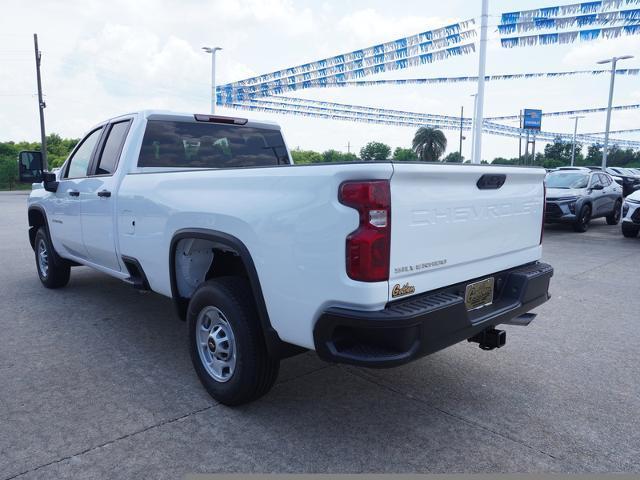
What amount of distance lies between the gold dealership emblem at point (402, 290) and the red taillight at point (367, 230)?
13cm

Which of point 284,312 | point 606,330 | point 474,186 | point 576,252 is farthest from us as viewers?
point 576,252

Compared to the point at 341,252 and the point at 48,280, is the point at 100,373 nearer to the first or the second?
the point at 341,252

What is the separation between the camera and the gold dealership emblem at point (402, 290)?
2508mm

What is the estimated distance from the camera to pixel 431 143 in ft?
200

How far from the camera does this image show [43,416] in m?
3.12

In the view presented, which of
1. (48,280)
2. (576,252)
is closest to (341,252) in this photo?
(48,280)

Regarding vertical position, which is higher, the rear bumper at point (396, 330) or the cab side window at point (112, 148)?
the cab side window at point (112, 148)

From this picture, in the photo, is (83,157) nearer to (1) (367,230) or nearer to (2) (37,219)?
(2) (37,219)

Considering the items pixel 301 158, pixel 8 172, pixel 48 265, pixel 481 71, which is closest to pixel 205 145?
pixel 48 265

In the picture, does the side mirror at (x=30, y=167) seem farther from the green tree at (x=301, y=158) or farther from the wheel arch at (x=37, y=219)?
the green tree at (x=301, y=158)

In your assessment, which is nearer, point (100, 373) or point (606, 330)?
point (100, 373)

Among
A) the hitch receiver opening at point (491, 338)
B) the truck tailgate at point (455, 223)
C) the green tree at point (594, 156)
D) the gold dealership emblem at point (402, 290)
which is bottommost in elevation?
the hitch receiver opening at point (491, 338)

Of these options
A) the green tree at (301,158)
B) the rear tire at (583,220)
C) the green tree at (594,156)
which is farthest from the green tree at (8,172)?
the green tree at (594,156)

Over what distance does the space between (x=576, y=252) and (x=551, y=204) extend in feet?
10.8
